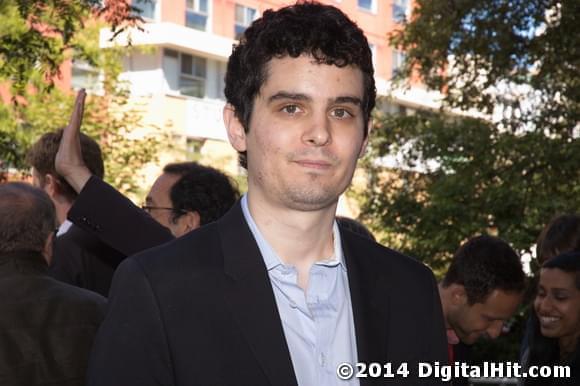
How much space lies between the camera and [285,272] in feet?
8.66

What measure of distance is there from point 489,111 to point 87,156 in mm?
13345

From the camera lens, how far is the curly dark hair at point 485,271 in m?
5.34

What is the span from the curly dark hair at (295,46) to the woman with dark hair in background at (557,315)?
2.90 meters

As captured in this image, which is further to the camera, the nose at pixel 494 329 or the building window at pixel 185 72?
the building window at pixel 185 72

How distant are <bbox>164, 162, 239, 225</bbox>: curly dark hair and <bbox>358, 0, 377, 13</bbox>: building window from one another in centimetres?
4185

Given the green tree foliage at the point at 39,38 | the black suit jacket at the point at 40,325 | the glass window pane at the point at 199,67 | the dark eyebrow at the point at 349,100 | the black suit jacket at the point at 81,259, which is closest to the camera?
the dark eyebrow at the point at 349,100

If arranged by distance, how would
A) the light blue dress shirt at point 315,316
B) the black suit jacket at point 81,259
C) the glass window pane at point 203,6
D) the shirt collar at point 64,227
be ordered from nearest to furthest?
the light blue dress shirt at point 315,316
the black suit jacket at point 81,259
the shirt collar at point 64,227
the glass window pane at point 203,6

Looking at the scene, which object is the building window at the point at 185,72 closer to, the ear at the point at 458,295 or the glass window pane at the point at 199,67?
the glass window pane at the point at 199,67

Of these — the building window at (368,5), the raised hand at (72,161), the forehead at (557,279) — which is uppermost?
the building window at (368,5)

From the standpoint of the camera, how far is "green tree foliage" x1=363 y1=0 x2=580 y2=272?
53.0 feet

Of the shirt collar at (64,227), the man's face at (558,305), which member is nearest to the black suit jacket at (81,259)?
the shirt collar at (64,227)

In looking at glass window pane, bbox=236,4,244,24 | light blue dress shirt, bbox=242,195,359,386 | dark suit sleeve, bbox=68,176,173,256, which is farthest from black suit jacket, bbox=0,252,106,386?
glass window pane, bbox=236,4,244,24

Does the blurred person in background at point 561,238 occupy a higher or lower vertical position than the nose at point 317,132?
lower

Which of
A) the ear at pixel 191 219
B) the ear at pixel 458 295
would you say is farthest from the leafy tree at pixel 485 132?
the ear at pixel 191 219
